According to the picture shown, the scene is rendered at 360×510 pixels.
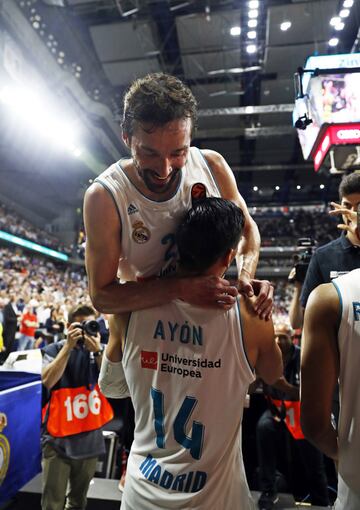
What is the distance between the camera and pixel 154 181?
1.30 metres

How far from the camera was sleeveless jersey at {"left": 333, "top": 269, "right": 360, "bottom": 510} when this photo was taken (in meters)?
0.98

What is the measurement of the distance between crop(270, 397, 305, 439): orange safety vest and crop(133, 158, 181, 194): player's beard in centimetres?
247

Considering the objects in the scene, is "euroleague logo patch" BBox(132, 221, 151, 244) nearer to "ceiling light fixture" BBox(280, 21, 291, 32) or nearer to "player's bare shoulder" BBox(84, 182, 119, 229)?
"player's bare shoulder" BBox(84, 182, 119, 229)

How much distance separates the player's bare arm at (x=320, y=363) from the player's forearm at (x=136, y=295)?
41 cm

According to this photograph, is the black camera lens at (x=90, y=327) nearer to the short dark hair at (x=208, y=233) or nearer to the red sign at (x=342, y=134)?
the short dark hair at (x=208, y=233)

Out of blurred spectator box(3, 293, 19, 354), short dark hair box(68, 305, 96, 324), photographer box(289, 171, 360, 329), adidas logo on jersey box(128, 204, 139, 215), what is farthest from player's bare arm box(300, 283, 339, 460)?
blurred spectator box(3, 293, 19, 354)

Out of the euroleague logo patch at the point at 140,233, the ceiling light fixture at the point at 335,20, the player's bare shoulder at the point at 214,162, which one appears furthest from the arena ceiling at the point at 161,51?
the euroleague logo patch at the point at 140,233

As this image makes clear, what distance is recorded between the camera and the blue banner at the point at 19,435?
245 cm

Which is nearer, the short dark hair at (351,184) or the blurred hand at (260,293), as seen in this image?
the blurred hand at (260,293)

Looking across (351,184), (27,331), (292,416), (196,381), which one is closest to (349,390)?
(196,381)

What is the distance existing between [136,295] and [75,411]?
1.72 meters

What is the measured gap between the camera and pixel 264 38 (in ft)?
32.7

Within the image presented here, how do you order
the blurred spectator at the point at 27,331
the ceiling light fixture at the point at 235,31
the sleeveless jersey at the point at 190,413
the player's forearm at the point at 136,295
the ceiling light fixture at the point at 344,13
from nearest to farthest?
the sleeveless jersey at the point at 190,413 < the player's forearm at the point at 136,295 < the blurred spectator at the point at 27,331 < the ceiling light fixture at the point at 344,13 < the ceiling light fixture at the point at 235,31

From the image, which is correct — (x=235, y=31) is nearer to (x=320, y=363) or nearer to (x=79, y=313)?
(x=79, y=313)
